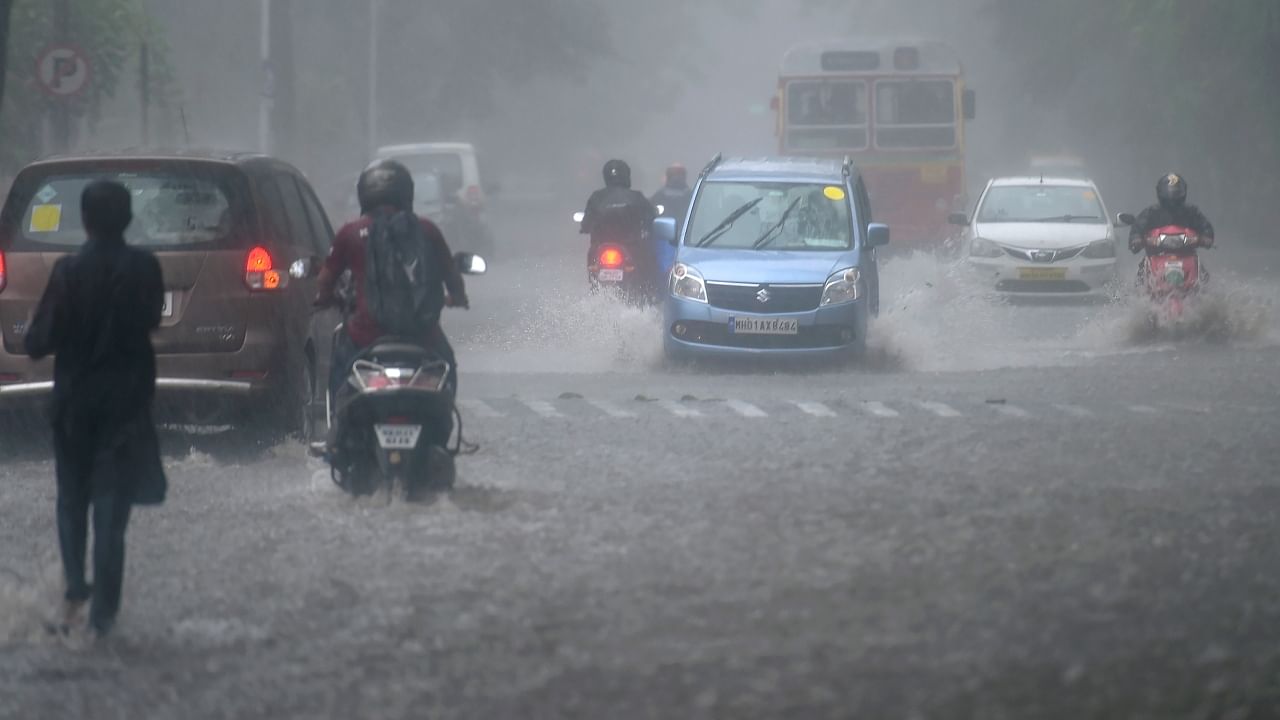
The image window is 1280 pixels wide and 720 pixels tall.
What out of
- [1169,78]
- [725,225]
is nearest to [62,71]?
[725,225]

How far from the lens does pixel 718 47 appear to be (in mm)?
171000

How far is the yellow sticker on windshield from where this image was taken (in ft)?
39.7

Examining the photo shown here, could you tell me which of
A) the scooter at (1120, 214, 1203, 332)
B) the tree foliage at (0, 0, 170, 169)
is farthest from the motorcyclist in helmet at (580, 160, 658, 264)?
the tree foliage at (0, 0, 170, 169)

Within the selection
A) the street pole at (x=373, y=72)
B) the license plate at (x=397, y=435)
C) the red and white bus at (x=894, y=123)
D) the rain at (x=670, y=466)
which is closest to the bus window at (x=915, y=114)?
the red and white bus at (x=894, y=123)

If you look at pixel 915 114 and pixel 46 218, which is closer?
pixel 46 218

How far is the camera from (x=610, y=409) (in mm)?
14719

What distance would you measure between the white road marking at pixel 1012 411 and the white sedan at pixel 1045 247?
36.0ft

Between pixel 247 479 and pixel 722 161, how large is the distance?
931 centimetres

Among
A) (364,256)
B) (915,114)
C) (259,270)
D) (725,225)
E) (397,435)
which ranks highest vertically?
(915,114)

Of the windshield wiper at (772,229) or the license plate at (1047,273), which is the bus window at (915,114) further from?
the windshield wiper at (772,229)

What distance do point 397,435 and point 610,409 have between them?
4.95 meters

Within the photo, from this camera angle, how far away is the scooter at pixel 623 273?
2012cm

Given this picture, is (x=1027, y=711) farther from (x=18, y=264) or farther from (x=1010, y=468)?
(x=18, y=264)

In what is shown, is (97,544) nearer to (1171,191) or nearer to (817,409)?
(817,409)
